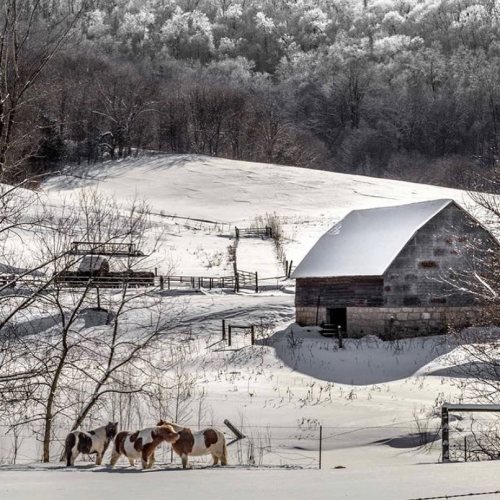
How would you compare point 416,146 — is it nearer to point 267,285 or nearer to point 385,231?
point 267,285

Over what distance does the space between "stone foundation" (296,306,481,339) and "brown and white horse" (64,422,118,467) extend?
22.3 m

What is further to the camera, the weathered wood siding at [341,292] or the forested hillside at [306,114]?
the forested hillside at [306,114]

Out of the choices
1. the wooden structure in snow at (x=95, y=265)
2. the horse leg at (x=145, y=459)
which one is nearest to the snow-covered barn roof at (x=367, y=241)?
the wooden structure in snow at (x=95, y=265)

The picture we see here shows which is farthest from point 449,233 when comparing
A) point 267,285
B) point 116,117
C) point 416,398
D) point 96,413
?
point 116,117

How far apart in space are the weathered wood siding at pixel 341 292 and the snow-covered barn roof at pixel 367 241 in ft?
1.00

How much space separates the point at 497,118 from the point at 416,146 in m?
15.2

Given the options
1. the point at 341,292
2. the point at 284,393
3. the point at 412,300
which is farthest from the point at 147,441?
the point at 341,292

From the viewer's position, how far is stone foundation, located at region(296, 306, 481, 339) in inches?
1212

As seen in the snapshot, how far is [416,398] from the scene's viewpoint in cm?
2120

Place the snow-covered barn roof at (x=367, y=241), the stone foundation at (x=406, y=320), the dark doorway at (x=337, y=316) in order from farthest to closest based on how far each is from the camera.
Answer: the dark doorway at (x=337, y=316) < the snow-covered barn roof at (x=367, y=241) < the stone foundation at (x=406, y=320)

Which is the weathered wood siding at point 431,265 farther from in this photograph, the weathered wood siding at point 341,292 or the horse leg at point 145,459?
the horse leg at point 145,459

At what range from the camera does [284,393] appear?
2169 cm

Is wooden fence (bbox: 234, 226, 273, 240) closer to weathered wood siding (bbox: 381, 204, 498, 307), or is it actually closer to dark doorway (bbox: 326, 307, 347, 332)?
dark doorway (bbox: 326, 307, 347, 332)

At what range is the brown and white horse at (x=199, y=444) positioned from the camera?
852cm
